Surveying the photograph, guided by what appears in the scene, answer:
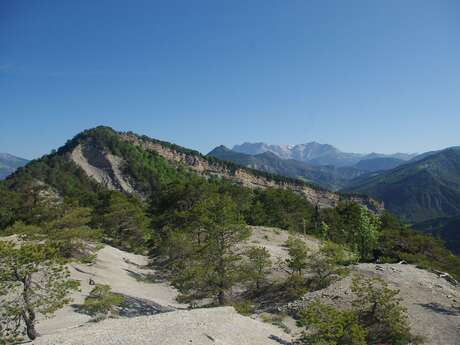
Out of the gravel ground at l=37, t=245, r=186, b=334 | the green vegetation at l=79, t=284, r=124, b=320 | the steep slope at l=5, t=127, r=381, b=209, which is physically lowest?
the gravel ground at l=37, t=245, r=186, b=334

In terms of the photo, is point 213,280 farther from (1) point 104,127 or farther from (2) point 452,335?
(1) point 104,127

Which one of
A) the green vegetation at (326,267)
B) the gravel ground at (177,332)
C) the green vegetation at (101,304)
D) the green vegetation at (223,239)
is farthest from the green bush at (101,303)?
the green vegetation at (326,267)

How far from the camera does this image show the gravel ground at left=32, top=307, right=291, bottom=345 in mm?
17062

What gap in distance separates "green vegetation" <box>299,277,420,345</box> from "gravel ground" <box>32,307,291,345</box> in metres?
2.75

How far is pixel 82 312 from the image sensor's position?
2633 cm

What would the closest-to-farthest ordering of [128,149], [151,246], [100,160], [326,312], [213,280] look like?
[326,312]
[213,280]
[151,246]
[100,160]
[128,149]

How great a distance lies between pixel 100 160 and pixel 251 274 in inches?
5844

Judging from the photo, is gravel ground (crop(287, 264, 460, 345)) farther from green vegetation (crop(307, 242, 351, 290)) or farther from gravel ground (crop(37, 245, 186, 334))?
gravel ground (crop(37, 245, 186, 334))

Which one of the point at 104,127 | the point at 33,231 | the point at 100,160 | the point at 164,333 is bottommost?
the point at 164,333

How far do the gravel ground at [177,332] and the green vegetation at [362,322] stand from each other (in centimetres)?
275

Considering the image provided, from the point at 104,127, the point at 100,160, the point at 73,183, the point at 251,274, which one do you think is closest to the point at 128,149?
the point at 100,160

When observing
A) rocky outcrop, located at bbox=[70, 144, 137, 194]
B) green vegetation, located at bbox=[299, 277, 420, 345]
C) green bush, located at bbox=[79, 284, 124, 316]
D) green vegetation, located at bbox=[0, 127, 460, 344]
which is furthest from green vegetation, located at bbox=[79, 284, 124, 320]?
rocky outcrop, located at bbox=[70, 144, 137, 194]

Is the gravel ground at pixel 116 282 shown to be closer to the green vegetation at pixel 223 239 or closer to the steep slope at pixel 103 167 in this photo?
the green vegetation at pixel 223 239

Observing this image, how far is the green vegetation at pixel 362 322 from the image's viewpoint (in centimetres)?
1956
